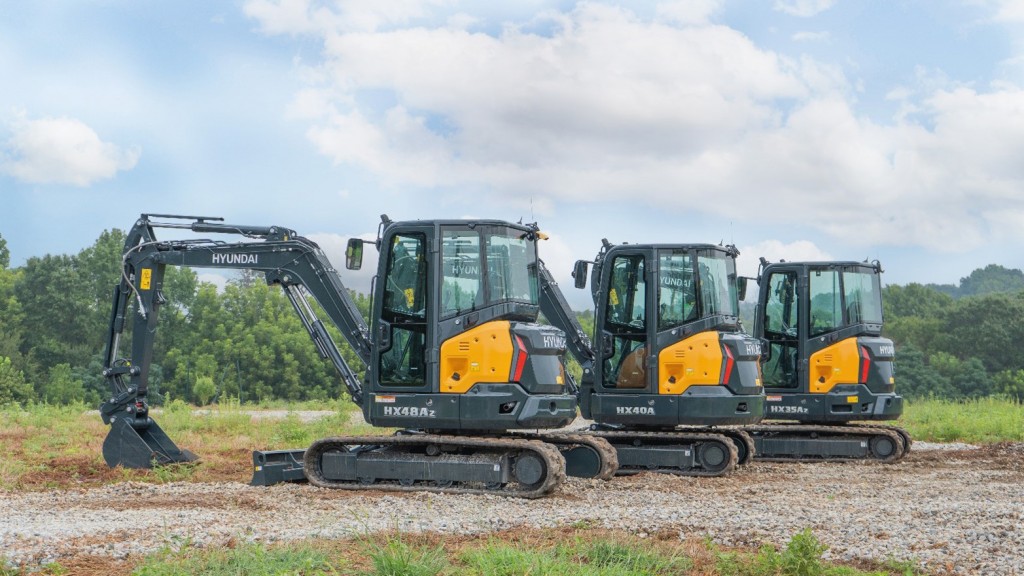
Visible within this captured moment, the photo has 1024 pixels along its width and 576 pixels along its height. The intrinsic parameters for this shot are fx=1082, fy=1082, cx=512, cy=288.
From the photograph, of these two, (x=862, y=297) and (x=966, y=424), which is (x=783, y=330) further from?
(x=966, y=424)

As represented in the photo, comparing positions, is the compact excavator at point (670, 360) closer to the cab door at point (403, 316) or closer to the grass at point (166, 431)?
the cab door at point (403, 316)

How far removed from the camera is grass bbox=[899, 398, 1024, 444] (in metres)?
24.5

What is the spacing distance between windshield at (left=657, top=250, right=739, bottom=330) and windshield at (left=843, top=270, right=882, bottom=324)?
13.6 ft

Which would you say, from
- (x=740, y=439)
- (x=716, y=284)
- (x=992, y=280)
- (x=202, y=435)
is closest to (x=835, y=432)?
(x=740, y=439)

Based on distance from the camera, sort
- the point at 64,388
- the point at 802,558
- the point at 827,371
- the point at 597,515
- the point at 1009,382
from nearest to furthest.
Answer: the point at 802,558 → the point at 597,515 → the point at 827,371 → the point at 64,388 → the point at 1009,382

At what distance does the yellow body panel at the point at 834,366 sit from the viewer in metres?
19.5

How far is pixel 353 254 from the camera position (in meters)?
13.5

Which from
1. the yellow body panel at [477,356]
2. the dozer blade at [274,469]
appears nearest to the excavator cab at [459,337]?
the yellow body panel at [477,356]

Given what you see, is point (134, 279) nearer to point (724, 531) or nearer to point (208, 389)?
point (724, 531)

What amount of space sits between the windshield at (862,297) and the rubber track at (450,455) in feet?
29.7

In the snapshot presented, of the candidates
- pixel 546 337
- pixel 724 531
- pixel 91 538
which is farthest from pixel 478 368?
pixel 91 538

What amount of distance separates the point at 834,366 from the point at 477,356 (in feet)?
29.7

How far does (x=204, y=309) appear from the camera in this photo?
2564 inches

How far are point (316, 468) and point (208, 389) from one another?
3774cm
